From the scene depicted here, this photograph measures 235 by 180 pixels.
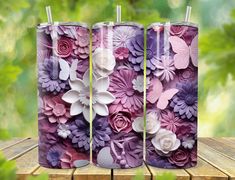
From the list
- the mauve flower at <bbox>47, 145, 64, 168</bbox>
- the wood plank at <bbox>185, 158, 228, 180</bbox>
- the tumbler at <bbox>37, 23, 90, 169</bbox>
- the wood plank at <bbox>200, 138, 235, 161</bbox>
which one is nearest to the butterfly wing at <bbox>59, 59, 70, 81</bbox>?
the tumbler at <bbox>37, 23, 90, 169</bbox>

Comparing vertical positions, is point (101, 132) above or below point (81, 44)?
below

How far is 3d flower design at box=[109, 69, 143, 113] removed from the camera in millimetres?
583

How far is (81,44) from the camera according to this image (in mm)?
595

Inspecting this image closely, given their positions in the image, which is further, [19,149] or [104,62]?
[19,149]

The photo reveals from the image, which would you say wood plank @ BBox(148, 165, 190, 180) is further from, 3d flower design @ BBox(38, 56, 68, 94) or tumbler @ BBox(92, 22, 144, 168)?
3d flower design @ BBox(38, 56, 68, 94)

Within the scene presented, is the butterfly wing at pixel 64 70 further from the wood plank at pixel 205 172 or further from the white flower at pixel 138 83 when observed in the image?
the wood plank at pixel 205 172

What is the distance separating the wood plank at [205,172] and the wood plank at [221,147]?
0.36ft

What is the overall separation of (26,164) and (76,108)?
12 centimetres

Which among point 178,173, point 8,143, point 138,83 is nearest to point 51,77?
point 138,83

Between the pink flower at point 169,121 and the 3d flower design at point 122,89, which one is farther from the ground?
the 3d flower design at point 122,89

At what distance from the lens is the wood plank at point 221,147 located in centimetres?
74

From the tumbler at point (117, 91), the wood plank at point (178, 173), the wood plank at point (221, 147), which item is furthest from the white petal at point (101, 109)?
the wood plank at point (221, 147)

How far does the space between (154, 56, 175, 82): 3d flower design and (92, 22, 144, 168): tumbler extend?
0.03 meters

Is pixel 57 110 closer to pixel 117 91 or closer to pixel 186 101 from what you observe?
pixel 117 91
